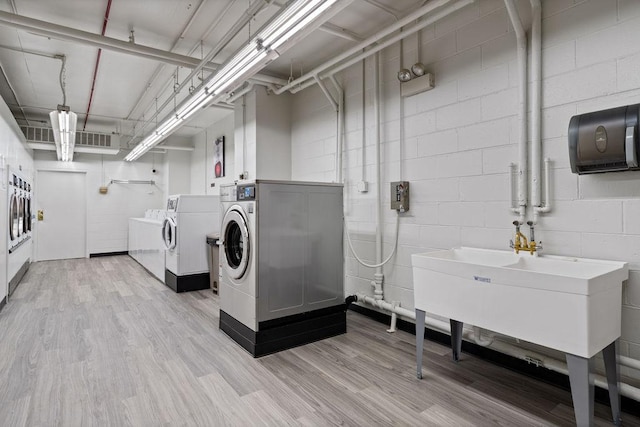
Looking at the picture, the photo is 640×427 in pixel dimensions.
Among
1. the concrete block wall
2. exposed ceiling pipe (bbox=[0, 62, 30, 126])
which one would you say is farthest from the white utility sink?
exposed ceiling pipe (bbox=[0, 62, 30, 126])

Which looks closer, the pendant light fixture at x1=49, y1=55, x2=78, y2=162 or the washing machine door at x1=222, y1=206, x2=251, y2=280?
the washing machine door at x1=222, y1=206, x2=251, y2=280

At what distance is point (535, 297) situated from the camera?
1.77 m

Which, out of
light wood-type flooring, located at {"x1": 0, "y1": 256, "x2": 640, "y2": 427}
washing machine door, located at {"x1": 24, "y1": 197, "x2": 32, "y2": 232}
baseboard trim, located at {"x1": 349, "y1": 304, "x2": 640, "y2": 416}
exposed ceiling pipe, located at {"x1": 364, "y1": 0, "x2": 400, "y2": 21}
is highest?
exposed ceiling pipe, located at {"x1": 364, "y1": 0, "x2": 400, "y2": 21}

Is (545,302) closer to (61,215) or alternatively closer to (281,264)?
(281,264)

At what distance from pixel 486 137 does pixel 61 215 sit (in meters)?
8.87

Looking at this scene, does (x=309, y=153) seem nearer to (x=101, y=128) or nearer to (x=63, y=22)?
(x=63, y=22)

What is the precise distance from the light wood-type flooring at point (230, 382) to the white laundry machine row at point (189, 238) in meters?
1.13

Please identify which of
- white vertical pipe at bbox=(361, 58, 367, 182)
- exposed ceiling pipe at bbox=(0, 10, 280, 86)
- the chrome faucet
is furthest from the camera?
white vertical pipe at bbox=(361, 58, 367, 182)

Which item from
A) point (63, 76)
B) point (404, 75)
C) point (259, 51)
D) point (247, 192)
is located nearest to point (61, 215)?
point (63, 76)

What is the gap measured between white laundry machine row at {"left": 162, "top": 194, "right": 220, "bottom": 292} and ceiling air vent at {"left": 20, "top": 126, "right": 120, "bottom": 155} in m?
3.52

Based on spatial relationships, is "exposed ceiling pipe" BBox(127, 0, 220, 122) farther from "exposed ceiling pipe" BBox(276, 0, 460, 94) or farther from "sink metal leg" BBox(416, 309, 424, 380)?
"sink metal leg" BBox(416, 309, 424, 380)

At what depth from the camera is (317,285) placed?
3146mm

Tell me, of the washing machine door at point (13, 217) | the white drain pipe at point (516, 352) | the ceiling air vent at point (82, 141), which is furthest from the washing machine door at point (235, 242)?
the ceiling air vent at point (82, 141)

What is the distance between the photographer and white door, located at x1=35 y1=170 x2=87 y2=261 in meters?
7.56
